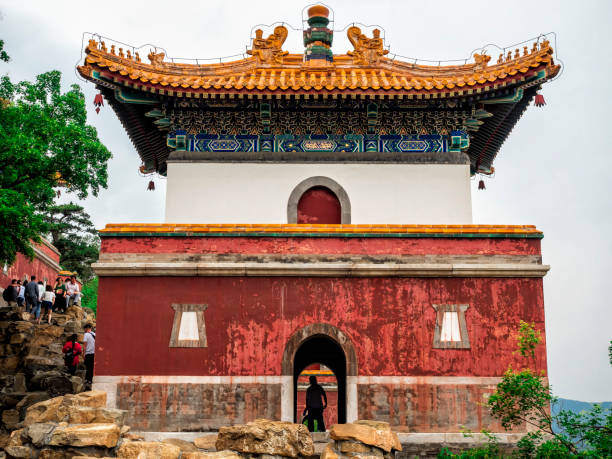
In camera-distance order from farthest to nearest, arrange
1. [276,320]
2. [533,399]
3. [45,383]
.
A: [45,383] < [276,320] < [533,399]

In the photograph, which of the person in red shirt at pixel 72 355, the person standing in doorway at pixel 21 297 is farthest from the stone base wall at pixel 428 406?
the person standing in doorway at pixel 21 297

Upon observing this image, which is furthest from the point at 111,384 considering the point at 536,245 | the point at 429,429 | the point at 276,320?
the point at 536,245

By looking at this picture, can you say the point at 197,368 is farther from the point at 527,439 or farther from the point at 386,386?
the point at 527,439

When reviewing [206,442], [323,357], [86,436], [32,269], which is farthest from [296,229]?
[32,269]

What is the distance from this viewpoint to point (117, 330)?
43.7 feet

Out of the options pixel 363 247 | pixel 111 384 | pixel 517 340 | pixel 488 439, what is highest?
pixel 363 247

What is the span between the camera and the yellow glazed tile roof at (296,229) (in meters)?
13.7

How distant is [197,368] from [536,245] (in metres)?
6.83

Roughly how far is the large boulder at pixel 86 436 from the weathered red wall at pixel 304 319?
2249 millimetres

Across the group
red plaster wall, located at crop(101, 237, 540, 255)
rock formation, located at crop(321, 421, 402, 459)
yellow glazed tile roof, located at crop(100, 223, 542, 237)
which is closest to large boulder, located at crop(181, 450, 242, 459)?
rock formation, located at crop(321, 421, 402, 459)

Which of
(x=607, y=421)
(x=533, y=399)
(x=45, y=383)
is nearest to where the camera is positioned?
(x=607, y=421)

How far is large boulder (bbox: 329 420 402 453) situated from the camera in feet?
36.5

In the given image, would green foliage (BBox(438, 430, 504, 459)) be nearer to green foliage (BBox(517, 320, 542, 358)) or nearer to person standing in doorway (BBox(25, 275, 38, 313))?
green foliage (BBox(517, 320, 542, 358))

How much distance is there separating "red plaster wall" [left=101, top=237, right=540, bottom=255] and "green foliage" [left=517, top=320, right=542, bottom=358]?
145 centimetres
